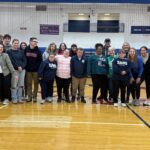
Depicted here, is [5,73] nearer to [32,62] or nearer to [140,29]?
[32,62]

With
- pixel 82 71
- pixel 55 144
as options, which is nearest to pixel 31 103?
pixel 82 71

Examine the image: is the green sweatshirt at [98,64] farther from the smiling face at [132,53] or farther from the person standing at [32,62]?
the person standing at [32,62]

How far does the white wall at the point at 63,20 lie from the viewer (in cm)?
1992

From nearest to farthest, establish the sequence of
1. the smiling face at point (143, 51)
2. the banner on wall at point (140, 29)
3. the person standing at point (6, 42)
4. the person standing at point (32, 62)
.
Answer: the smiling face at point (143, 51) → the person standing at point (32, 62) → the person standing at point (6, 42) → the banner on wall at point (140, 29)

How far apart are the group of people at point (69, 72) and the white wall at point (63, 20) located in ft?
39.1

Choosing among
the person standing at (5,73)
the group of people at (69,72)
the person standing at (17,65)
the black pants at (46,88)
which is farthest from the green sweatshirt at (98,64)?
the person standing at (5,73)

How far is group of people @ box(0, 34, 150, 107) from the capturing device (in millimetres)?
7641

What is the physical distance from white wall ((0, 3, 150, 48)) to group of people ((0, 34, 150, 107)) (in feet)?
39.1

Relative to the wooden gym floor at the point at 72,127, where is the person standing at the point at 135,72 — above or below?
above

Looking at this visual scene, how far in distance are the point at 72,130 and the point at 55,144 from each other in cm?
85

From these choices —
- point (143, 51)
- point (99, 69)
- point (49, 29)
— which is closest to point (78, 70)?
point (99, 69)

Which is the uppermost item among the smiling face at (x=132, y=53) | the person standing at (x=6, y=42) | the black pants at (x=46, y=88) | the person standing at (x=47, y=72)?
the person standing at (x=6, y=42)

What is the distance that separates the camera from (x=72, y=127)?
Answer: 5277mm

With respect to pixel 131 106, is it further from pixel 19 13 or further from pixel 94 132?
pixel 19 13
